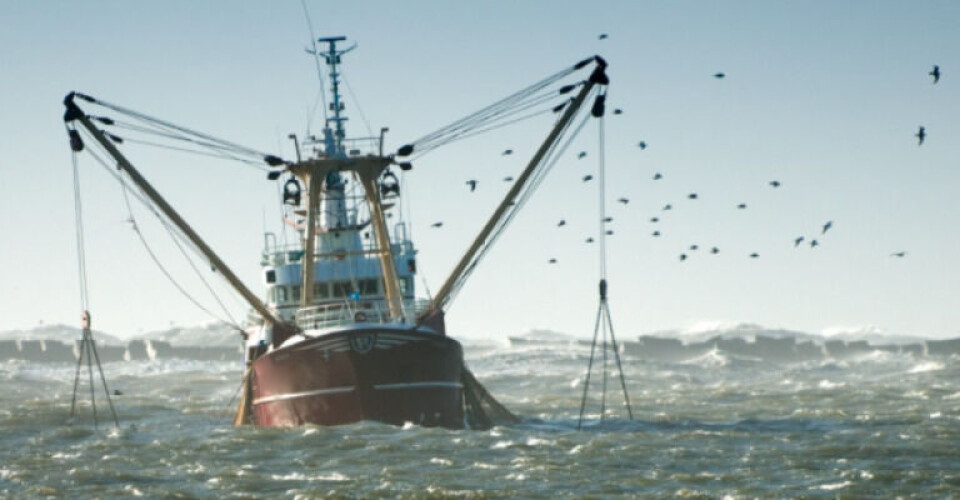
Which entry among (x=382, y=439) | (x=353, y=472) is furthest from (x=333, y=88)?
(x=353, y=472)

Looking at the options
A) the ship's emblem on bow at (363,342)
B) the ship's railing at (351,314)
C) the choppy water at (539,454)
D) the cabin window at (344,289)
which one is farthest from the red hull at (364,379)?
the cabin window at (344,289)

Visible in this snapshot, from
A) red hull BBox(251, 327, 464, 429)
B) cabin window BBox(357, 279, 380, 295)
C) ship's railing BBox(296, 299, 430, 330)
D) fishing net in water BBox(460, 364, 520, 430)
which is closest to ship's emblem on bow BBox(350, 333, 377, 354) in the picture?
red hull BBox(251, 327, 464, 429)

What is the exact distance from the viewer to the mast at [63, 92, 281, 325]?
38125 mm

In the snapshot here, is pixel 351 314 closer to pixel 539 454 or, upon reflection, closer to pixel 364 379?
pixel 364 379

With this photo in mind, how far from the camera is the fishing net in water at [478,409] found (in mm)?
38812

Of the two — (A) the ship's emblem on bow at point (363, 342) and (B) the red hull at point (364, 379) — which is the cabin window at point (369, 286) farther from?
(A) the ship's emblem on bow at point (363, 342)

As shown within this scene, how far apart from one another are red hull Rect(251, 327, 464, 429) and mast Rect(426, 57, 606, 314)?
294cm

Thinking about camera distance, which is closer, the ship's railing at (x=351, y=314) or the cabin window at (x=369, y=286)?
the ship's railing at (x=351, y=314)

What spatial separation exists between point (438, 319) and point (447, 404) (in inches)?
168

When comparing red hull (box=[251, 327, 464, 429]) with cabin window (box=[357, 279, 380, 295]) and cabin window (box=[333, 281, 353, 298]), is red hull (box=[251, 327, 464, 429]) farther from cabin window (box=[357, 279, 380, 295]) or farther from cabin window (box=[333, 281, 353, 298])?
cabin window (box=[357, 279, 380, 295])

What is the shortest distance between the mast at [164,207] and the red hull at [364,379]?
2207mm

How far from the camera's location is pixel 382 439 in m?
31.3

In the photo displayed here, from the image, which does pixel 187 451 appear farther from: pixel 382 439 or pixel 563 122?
pixel 563 122

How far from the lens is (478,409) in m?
39.4
